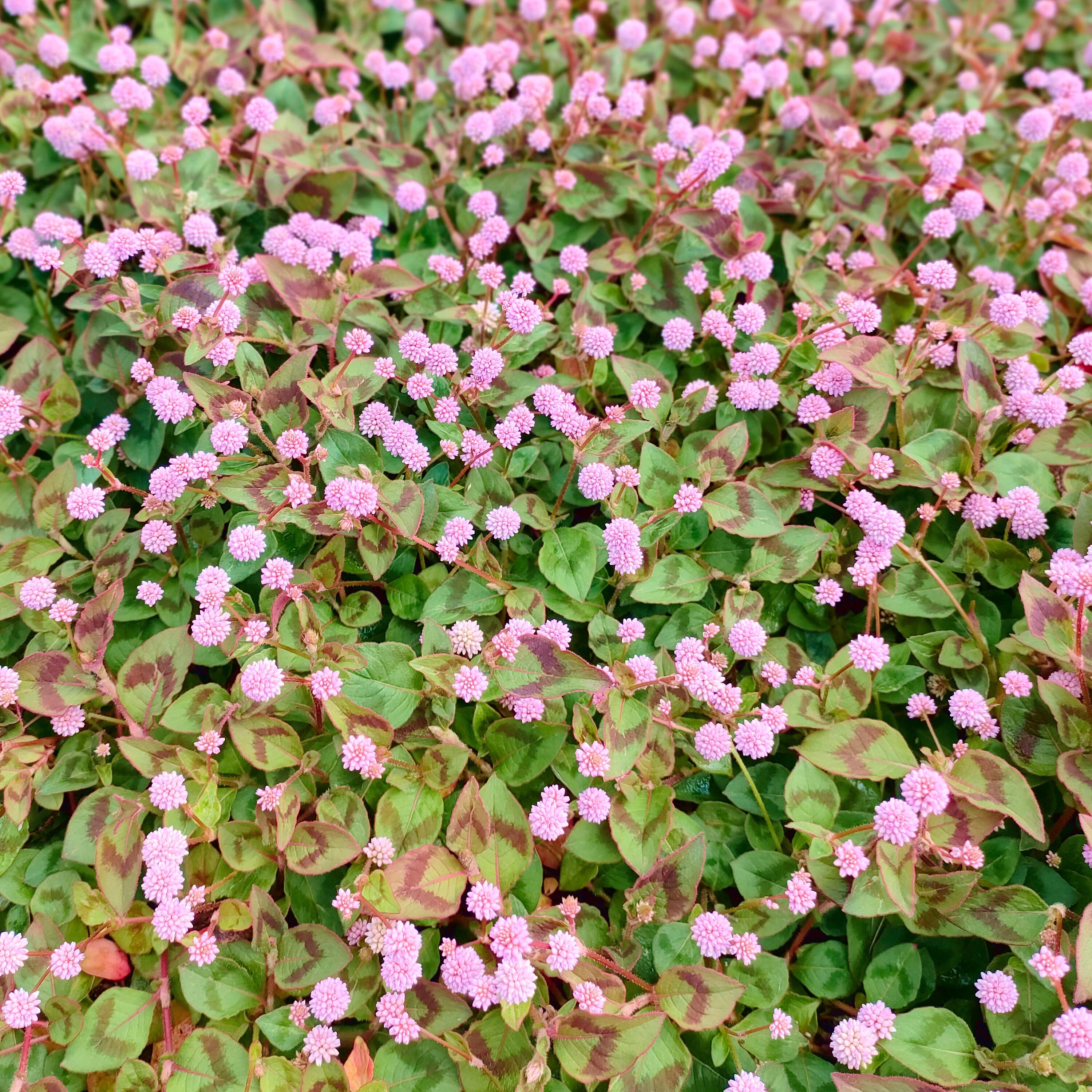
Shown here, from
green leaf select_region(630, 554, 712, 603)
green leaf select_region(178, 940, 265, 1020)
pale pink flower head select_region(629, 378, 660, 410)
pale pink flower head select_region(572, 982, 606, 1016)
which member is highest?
pale pink flower head select_region(629, 378, 660, 410)

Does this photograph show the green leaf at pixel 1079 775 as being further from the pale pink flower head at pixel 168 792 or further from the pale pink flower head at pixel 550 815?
the pale pink flower head at pixel 168 792

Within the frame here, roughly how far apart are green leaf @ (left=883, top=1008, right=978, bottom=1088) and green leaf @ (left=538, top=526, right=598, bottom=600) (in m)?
0.93

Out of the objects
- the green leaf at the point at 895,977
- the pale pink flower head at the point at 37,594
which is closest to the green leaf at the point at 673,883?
the green leaf at the point at 895,977

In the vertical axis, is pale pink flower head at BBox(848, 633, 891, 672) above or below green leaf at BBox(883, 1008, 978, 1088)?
above

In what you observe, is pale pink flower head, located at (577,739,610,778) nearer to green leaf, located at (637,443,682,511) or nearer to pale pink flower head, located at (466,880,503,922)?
pale pink flower head, located at (466,880,503,922)

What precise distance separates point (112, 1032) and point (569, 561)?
1.16m

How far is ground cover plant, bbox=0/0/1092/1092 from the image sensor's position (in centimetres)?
145

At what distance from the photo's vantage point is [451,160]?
238 centimetres

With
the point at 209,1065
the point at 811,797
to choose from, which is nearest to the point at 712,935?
the point at 811,797

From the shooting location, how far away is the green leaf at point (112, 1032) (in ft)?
4.66

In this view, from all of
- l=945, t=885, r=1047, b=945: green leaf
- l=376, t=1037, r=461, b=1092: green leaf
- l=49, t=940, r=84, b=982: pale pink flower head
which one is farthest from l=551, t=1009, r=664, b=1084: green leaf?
l=49, t=940, r=84, b=982: pale pink flower head

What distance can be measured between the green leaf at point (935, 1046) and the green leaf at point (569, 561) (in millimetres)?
933

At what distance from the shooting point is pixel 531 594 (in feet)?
→ 5.55

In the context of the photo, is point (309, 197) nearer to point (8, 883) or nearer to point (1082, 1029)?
point (8, 883)
